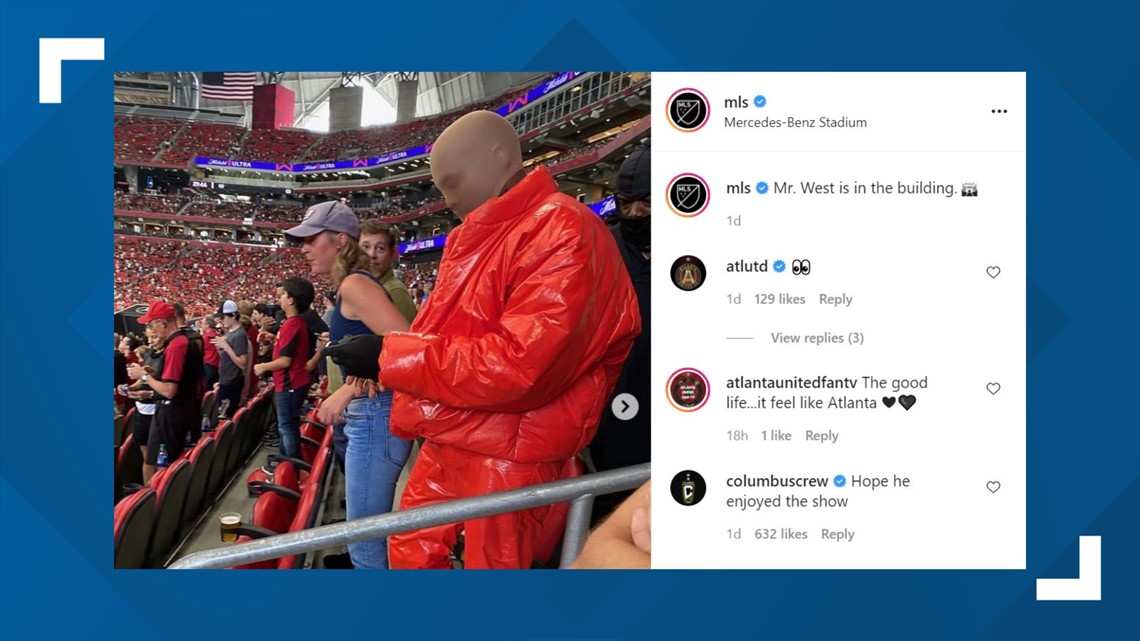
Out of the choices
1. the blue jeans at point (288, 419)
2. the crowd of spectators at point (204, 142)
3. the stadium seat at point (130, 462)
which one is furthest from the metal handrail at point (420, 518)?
the blue jeans at point (288, 419)

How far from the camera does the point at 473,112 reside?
40.4 inches

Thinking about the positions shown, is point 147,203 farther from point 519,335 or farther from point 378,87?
point 519,335

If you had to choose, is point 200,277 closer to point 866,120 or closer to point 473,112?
point 473,112

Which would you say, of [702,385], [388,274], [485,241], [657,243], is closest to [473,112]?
[485,241]

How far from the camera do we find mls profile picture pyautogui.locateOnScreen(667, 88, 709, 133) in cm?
92

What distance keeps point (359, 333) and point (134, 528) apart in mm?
603

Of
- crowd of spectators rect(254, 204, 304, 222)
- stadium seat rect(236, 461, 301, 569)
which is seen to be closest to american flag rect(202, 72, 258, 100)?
crowd of spectators rect(254, 204, 304, 222)

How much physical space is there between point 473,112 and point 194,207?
6.06 feet

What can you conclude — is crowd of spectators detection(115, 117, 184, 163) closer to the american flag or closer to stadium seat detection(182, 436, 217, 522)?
the american flag

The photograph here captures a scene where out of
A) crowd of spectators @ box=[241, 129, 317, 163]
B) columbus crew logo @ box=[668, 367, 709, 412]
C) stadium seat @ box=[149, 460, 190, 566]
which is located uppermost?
crowd of spectators @ box=[241, 129, 317, 163]

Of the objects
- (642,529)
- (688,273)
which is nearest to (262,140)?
(688,273)

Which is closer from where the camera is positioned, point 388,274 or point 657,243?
point 657,243

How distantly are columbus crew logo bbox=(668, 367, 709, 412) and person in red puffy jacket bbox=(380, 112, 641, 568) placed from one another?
127 mm

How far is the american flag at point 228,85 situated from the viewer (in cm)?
101
